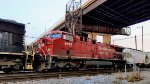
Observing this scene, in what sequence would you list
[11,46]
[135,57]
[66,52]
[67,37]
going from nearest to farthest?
[11,46] → [66,52] → [67,37] → [135,57]

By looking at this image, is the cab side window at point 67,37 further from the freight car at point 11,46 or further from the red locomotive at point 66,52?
the freight car at point 11,46

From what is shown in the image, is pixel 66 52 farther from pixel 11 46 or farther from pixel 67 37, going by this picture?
pixel 11 46

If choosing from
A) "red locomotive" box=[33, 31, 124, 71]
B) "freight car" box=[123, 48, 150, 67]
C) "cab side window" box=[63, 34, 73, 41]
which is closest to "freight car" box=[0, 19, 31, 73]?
"red locomotive" box=[33, 31, 124, 71]

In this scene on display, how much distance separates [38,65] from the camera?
1736cm

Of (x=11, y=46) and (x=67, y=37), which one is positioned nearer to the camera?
(x=11, y=46)

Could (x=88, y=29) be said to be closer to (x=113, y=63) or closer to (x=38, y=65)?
(x=113, y=63)

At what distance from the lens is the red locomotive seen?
56.7 feet

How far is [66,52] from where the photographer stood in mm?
18969

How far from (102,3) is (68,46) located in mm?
10721

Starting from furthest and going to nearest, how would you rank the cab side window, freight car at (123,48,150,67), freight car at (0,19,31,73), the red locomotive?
freight car at (123,48,150,67)
the cab side window
the red locomotive
freight car at (0,19,31,73)

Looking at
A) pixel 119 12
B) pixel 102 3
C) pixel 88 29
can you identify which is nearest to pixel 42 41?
pixel 102 3

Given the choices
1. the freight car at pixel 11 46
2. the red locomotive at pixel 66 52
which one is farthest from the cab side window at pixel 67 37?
the freight car at pixel 11 46

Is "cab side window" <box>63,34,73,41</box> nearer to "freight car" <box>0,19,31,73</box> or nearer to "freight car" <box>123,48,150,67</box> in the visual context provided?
"freight car" <box>0,19,31,73</box>

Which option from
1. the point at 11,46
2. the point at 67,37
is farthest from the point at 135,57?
the point at 11,46
